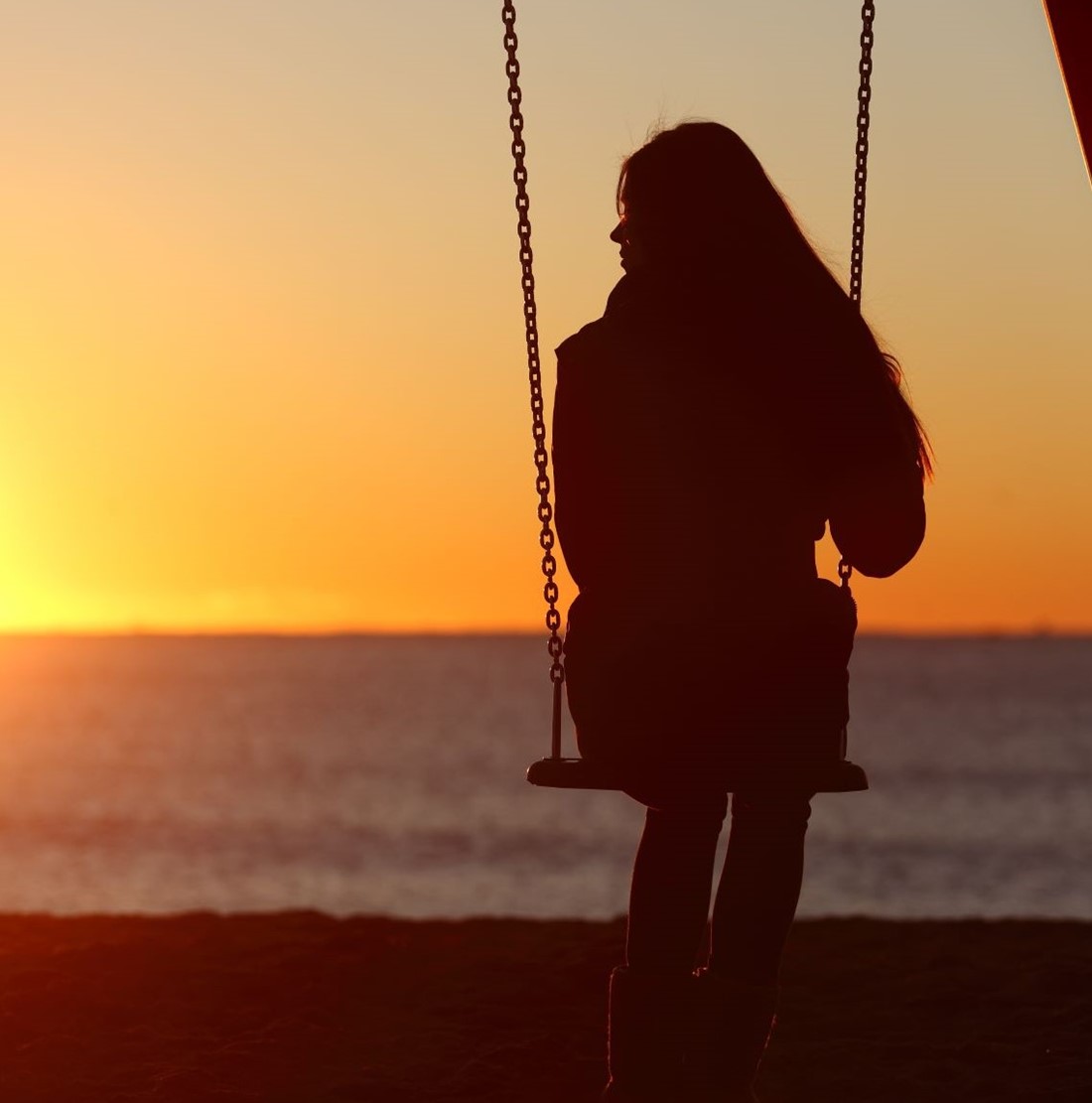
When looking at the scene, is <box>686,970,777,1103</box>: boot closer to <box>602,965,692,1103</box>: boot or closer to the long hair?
<box>602,965,692,1103</box>: boot

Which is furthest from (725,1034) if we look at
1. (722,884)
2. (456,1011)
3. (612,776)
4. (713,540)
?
(456,1011)

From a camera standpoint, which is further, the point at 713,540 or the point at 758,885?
the point at 758,885

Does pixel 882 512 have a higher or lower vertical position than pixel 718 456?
lower

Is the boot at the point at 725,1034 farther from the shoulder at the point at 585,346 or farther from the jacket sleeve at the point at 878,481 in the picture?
the shoulder at the point at 585,346

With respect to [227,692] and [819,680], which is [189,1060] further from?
[227,692]

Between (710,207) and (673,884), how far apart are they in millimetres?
1311

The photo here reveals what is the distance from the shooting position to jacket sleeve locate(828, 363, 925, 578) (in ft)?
12.7

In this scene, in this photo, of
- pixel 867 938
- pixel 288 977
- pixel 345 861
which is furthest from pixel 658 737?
pixel 345 861

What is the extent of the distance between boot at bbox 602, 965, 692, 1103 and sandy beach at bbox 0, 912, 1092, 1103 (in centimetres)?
111

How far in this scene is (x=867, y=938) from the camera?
7234mm

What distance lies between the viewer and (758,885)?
3.94 metres

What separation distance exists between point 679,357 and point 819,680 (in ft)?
2.19

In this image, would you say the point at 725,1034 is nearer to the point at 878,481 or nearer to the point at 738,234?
the point at 878,481

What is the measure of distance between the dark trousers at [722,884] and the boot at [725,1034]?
0.11 feet
